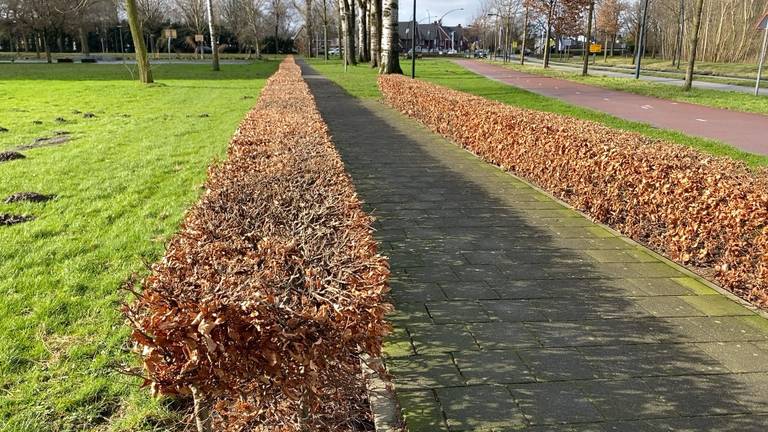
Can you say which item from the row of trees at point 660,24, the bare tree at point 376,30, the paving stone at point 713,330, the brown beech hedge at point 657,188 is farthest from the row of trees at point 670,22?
the paving stone at point 713,330

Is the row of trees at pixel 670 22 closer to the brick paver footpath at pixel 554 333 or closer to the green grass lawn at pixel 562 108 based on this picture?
the green grass lawn at pixel 562 108

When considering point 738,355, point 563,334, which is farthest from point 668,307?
point 563,334

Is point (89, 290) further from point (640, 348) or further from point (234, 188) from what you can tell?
point (640, 348)

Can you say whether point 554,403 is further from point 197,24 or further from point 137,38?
point 197,24

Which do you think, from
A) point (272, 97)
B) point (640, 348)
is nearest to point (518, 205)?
point (640, 348)

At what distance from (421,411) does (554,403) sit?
735mm

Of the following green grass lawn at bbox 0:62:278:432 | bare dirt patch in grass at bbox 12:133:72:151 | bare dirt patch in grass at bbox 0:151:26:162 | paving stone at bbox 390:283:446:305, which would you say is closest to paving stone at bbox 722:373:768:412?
paving stone at bbox 390:283:446:305

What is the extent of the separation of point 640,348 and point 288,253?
244 cm

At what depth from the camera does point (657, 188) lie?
5309 mm

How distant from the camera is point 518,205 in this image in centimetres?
709

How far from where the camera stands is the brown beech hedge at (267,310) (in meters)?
1.98

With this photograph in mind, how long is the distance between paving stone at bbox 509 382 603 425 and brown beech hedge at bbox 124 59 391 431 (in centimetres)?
91

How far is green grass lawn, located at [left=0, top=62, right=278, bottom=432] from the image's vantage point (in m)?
3.03

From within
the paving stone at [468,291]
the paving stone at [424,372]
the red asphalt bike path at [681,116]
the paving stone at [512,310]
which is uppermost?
the red asphalt bike path at [681,116]
